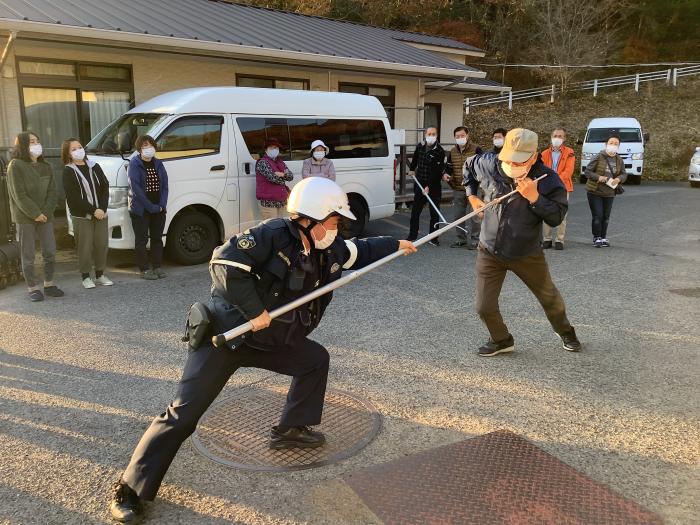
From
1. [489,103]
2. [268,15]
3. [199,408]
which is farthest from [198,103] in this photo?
[489,103]

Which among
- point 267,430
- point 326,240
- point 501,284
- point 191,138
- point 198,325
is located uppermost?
point 191,138

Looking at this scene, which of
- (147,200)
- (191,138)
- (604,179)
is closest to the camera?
(147,200)

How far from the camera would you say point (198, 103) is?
8172 millimetres

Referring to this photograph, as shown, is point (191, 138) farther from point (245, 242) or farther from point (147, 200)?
point (245, 242)

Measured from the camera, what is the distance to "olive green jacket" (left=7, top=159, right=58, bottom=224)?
6320 millimetres

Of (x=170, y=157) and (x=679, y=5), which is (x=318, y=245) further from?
(x=679, y=5)

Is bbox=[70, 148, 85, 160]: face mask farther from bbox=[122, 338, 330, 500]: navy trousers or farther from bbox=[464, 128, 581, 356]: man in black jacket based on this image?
bbox=[122, 338, 330, 500]: navy trousers

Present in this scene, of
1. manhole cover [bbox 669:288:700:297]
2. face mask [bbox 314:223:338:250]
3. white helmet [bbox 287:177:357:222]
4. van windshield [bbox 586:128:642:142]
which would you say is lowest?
manhole cover [bbox 669:288:700:297]

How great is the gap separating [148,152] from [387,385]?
15.1ft

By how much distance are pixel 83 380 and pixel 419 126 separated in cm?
1331

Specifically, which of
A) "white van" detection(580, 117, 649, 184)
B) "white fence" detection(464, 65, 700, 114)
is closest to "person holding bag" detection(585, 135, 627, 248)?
"white van" detection(580, 117, 649, 184)

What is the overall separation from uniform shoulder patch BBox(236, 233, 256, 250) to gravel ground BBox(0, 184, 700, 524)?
1.27m

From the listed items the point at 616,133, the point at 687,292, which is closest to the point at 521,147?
the point at 687,292

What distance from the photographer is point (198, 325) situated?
2.90 meters
